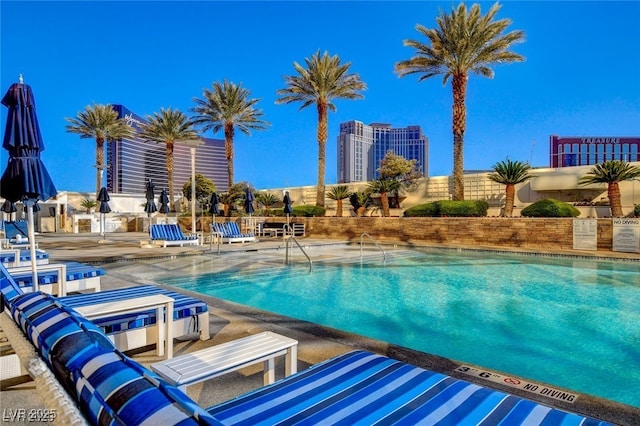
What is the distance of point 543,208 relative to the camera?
14.7m

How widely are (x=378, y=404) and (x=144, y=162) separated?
115473mm

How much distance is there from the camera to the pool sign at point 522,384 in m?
2.50

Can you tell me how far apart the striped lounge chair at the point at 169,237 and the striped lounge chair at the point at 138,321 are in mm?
10234

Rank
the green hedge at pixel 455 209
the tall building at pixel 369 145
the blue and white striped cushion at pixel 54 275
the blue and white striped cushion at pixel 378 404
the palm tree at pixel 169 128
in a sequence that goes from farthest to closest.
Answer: the tall building at pixel 369 145
the palm tree at pixel 169 128
the green hedge at pixel 455 209
the blue and white striped cushion at pixel 54 275
the blue and white striped cushion at pixel 378 404

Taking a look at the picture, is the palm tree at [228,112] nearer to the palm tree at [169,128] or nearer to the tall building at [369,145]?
the palm tree at [169,128]

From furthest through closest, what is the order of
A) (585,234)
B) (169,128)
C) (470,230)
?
(169,128) → (470,230) → (585,234)

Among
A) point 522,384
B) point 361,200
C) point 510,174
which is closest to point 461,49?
point 510,174

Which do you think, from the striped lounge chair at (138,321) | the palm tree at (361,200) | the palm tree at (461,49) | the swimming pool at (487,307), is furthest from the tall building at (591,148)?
the striped lounge chair at (138,321)

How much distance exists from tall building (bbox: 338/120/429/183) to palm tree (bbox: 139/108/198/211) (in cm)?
7222

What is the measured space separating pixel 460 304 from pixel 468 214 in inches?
441

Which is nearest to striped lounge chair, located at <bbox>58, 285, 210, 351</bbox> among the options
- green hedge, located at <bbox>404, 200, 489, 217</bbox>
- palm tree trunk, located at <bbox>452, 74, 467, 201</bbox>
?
green hedge, located at <bbox>404, 200, 489, 217</bbox>

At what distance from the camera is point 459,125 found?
58.6ft

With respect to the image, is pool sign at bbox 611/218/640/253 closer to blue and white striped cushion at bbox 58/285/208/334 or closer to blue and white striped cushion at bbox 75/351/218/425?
blue and white striped cushion at bbox 58/285/208/334

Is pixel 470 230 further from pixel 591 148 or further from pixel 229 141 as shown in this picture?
pixel 591 148
